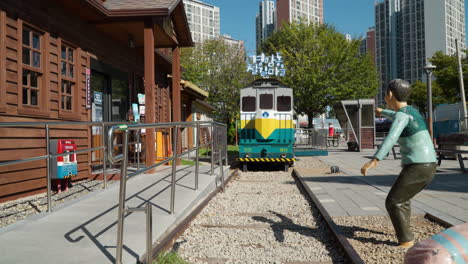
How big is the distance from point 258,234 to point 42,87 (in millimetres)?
5266

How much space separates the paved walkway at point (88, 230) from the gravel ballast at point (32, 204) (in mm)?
676

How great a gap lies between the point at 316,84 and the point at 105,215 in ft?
105

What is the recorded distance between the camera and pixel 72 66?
877 centimetres

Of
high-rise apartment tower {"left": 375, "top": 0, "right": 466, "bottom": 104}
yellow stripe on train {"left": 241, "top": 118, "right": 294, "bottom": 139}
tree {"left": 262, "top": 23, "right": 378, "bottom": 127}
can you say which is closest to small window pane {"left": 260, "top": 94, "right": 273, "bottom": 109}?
yellow stripe on train {"left": 241, "top": 118, "right": 294, "bottom": 139}

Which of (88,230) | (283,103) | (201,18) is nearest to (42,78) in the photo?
(88,230)

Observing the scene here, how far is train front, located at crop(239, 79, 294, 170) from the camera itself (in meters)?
13.5

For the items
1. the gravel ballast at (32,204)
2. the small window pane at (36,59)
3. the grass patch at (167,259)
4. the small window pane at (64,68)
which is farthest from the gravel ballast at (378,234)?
the small window pane at (64,68)

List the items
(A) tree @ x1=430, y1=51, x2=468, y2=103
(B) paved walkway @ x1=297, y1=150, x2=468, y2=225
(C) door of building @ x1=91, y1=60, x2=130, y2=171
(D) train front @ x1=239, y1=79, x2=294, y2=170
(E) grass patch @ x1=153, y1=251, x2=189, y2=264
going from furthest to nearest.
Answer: (A) tree @ x1=430, y1=51, x2=468, y2=103
(D) train front @ x1=239, y1=79, x2=294, y2=170
(C) door of building @ x1=91, y1=60, x2=130, y2=171
(B) paved walkway @ x1=297, y1=150, x2=468, y2=225
(E) grass patch @ x1=153, y1=251, x2=189, y2=264

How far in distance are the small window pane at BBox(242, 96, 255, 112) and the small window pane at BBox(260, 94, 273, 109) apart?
348 millimetres

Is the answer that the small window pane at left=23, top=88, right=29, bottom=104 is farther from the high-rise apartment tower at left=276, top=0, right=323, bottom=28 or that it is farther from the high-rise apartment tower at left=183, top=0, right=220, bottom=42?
the high-rise apartment tower at left=183, top=0, right=220, bottom=42

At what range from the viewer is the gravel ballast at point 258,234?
4.04 meters

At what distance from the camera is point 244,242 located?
4.58 metres

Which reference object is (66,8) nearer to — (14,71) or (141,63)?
(14,71)

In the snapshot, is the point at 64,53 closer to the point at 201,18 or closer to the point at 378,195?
the point at 378,195
